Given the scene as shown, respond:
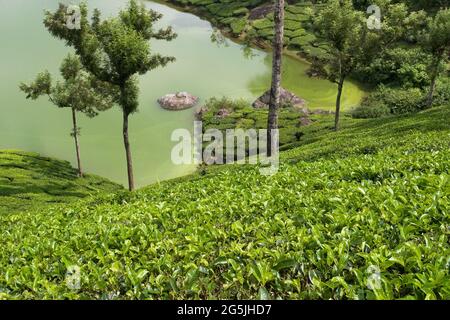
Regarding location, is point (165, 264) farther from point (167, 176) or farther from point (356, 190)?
point (167, 176)

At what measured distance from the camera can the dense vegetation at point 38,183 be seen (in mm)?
29583

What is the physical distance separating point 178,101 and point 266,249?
160 ft

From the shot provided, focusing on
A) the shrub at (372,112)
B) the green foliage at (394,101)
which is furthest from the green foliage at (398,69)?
the shrub at (372,112)

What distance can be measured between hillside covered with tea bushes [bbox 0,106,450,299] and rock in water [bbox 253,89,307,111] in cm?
4574

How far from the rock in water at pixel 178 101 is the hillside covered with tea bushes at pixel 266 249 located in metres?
43.5

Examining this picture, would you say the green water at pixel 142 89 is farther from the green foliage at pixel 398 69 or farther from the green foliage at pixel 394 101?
the green foliage at pixel 394 101

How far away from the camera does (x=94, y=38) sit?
2831cm

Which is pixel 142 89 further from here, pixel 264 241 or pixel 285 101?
pixel 264 241

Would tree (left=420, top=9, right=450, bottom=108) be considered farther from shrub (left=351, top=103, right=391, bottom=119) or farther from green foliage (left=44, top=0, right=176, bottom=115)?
green foliage (left=44, top=0, right=176, bottom=115)

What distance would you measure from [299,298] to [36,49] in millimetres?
69796

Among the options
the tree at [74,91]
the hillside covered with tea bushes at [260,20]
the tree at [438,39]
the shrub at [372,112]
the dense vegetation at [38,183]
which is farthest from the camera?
the hillside covered with tea bushes at [260,20]

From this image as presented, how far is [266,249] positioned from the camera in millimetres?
6148

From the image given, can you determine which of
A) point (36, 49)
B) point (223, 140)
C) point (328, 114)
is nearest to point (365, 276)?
point (223, 140)

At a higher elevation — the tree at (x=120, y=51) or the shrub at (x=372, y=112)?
the tree at (x=120, y=51)
